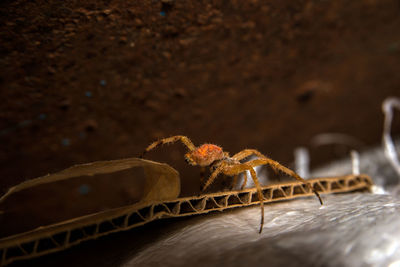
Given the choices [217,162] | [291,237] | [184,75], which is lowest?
[291,237]

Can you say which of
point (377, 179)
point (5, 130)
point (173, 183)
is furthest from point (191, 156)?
point (377, 179)

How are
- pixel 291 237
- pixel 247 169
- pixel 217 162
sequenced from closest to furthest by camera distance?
pixel 291 237 < pixel 247 169 < pixel 217 162

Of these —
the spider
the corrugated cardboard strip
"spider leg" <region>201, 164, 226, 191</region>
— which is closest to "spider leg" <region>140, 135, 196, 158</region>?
the spider

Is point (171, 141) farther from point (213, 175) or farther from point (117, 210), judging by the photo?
point (117, 210)

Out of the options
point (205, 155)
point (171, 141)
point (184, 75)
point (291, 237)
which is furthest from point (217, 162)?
point (291, 237)

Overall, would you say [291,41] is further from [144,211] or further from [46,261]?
[46,261]
